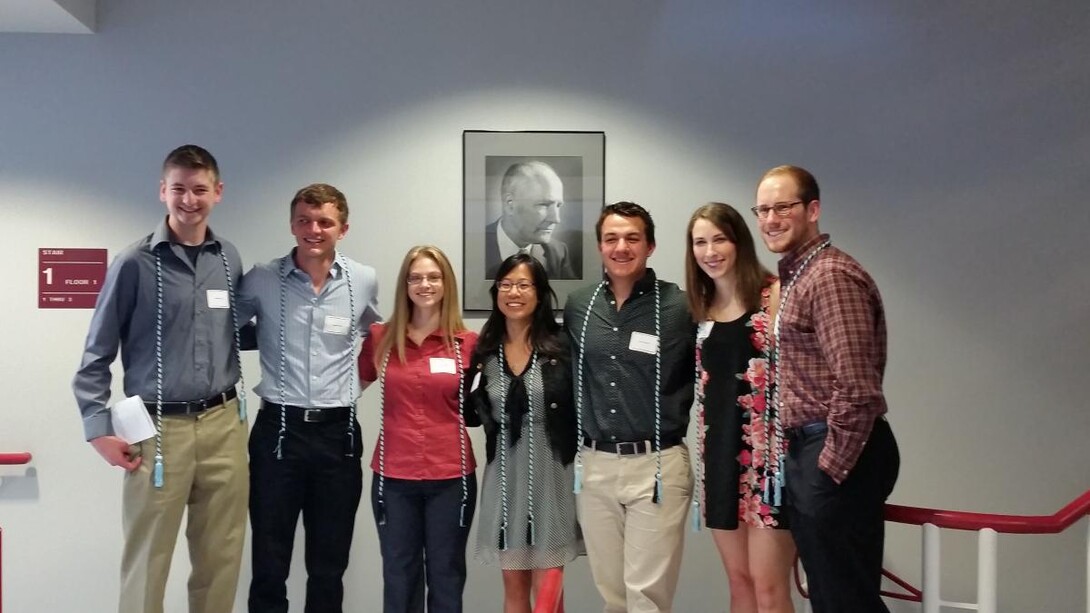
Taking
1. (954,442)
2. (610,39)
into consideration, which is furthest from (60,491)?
(954,442)

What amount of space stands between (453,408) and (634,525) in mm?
→ 769

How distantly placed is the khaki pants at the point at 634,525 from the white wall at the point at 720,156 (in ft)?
3.76

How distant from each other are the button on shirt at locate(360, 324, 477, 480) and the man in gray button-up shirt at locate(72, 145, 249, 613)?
23.5 inches

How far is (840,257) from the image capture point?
2324 mm

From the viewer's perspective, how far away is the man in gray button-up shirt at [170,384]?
8.92ft

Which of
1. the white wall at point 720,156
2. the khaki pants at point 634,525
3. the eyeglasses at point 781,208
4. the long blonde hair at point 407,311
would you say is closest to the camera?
the eyeglasses at point 781,208

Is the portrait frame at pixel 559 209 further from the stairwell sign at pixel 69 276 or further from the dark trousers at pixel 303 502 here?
the stairwell sign at pixel 69 276

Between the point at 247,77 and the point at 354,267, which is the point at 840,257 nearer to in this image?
the point at 354,267

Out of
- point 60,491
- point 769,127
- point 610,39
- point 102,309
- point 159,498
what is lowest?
point 60,491

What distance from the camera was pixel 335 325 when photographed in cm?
296

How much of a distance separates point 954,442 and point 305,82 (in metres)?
3.59

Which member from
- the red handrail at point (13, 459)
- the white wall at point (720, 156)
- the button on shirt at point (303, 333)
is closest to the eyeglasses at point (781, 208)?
the white wall at point (720, 156)

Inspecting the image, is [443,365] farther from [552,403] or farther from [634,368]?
[634,368]

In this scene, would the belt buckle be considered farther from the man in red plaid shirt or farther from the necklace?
the man in red plaid shirt
